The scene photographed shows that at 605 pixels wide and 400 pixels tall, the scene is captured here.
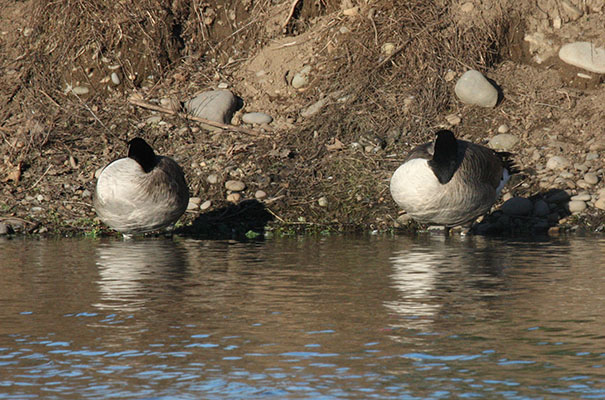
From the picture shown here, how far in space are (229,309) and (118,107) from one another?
1036 cm

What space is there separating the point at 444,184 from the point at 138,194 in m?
4.13

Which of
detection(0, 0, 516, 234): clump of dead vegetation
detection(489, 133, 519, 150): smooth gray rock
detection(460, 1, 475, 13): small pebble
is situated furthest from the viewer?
detection(460, 1, 475, 13): small pebble

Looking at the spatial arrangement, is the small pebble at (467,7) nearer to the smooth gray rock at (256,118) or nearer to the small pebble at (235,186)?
Result: the smooth gray rock at (256,118)

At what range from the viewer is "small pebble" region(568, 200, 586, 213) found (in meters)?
Result: 14.0

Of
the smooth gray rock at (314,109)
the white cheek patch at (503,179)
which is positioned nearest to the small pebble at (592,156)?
the white cheek patch at (503,179)

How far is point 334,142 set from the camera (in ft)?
51.9

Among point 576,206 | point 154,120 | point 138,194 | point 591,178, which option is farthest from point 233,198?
point 591,178

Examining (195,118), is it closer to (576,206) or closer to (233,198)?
(233,198)

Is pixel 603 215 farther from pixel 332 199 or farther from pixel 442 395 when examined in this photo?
pixel 442 395

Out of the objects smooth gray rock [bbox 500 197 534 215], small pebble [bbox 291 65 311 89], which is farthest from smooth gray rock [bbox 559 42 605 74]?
small pebble [bbox 291 65 311 89]

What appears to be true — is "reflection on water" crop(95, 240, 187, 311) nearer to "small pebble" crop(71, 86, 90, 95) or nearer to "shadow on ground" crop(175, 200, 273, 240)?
"shadow on ground" crop(175, 200, 273, 240)

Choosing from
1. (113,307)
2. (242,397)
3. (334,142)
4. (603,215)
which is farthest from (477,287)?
(334,142)

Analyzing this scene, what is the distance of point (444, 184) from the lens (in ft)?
40.2

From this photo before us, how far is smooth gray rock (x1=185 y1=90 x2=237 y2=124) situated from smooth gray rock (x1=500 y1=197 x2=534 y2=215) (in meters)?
5.53
